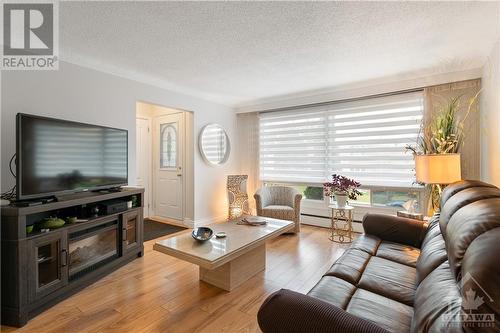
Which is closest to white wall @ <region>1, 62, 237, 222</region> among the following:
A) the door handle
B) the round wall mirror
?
the round wall mirror

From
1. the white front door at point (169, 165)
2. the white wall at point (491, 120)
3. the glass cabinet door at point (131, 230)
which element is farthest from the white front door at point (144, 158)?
the white wall at point (491, 120)

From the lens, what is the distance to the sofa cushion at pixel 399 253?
72.1 inches

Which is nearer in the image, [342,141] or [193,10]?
[193,10]

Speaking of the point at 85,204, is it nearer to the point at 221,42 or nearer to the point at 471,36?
the point at 221,42

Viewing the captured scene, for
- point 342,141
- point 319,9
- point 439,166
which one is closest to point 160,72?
point 319,9

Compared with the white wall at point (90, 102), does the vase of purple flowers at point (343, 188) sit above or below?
below

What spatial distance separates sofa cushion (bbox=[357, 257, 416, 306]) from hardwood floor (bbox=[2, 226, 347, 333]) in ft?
2.58

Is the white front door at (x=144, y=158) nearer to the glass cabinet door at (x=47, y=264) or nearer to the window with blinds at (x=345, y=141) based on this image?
the window with blinds at (x=345, y=141)

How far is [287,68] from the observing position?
309 centimetres

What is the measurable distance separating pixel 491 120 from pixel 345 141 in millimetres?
1747

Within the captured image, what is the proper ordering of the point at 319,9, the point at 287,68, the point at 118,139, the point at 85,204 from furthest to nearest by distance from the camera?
the point at 287,68 → the point at 118,139 → the point at 85,204 → the point at 319,9

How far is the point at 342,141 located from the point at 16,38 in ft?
13.8

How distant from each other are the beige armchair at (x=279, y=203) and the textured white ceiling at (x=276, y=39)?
1843mm

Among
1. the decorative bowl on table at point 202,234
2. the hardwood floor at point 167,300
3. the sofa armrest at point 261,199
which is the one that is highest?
the sofa armrest at point 261,199
